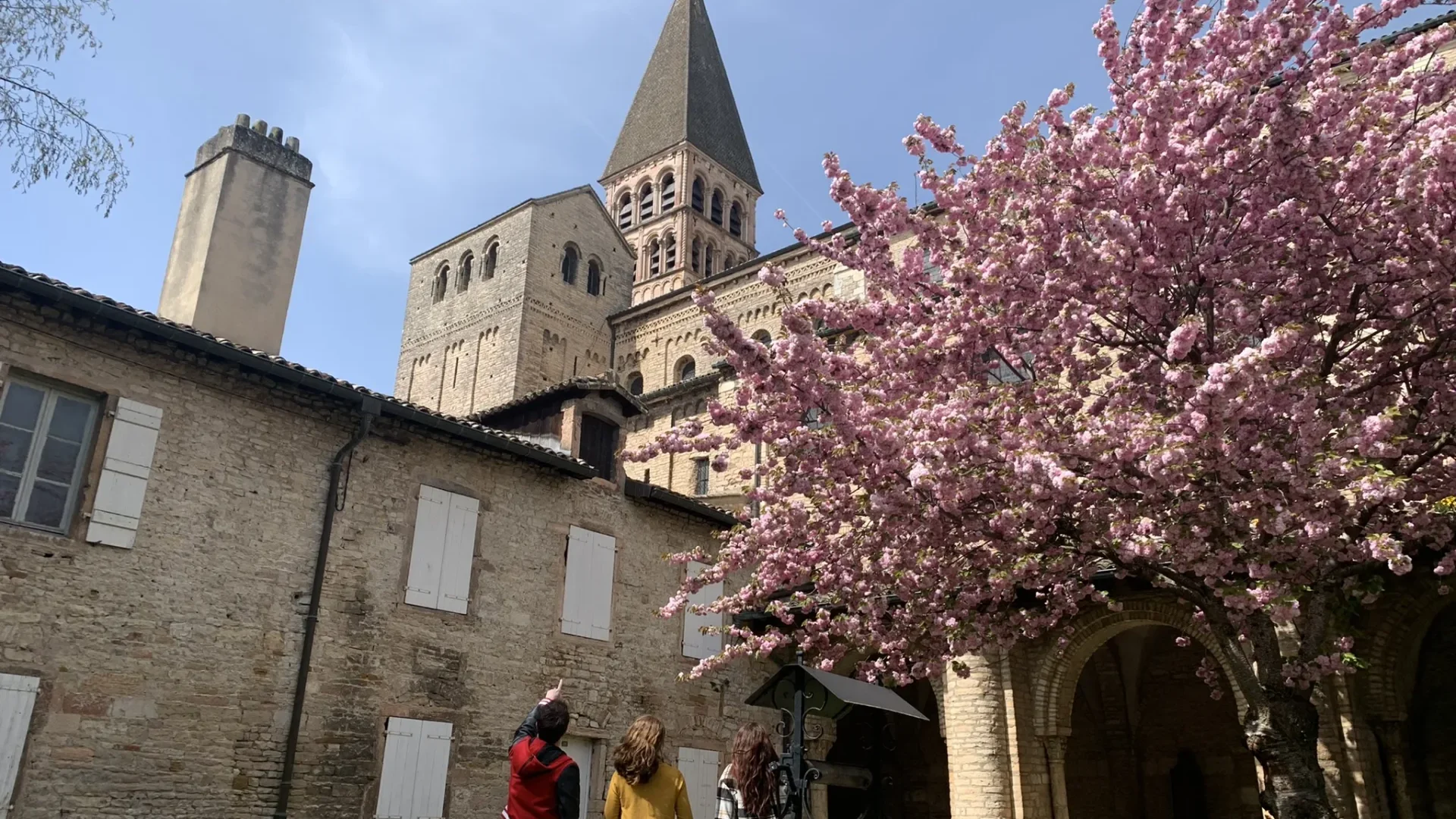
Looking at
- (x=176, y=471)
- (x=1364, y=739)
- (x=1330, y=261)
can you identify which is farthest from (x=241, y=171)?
(x=1364, y=739)

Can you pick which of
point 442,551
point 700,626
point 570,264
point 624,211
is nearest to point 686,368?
point 570,264

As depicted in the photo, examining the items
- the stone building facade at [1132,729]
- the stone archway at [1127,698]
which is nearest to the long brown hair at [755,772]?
the stone building facade at [1132,729]

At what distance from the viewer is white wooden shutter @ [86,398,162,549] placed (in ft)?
32.4

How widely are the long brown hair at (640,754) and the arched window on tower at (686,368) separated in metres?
32.6

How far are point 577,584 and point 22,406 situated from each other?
6.75m

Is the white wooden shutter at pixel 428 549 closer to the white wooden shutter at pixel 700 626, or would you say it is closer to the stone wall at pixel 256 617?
the stone wall at pixel 256 617

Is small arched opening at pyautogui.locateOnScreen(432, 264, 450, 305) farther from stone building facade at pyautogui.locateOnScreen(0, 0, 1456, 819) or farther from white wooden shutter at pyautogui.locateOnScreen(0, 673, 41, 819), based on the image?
white wooden shutter at pyautogui.locateOnScreen(0, 673, 41, 819)

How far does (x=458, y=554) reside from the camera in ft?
42.1

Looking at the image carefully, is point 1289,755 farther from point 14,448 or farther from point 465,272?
point 465,272

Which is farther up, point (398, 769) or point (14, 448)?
point (14, 448)

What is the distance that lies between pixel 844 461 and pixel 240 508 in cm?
641

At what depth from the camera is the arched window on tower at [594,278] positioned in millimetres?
41344

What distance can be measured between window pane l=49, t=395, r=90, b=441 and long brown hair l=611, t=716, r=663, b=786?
738cm

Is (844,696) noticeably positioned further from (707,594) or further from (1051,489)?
(707,594)
